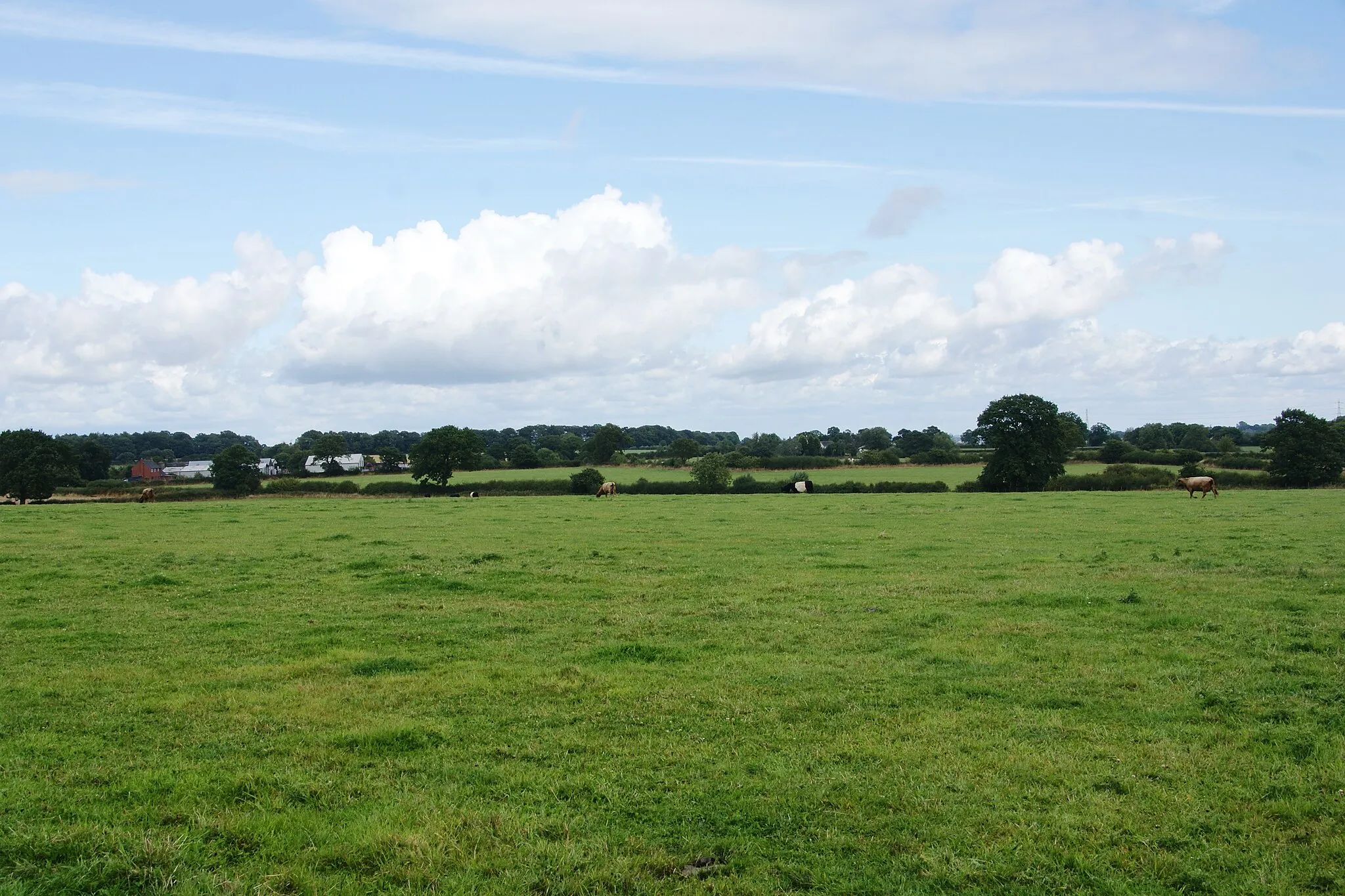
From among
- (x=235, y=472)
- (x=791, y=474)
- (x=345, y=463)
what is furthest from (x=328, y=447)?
(x=791, y=474)

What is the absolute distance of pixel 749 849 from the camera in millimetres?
5996

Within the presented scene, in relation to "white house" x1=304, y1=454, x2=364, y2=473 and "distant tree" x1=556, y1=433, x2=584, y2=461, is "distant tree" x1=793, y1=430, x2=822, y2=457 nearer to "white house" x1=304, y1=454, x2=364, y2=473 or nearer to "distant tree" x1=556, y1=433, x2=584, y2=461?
"distant tree" x1=556, y1=433, x2=584, y2=461

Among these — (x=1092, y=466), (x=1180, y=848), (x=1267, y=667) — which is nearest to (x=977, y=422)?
(x=1092, y=466)

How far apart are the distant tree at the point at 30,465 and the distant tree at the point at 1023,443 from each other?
241 ft

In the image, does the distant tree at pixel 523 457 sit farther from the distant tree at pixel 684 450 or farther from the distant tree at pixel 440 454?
the distant tree at pixel 440 454

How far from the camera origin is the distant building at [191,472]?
8781 centimetres

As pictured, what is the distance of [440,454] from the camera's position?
7738 centimetres

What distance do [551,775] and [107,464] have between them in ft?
371

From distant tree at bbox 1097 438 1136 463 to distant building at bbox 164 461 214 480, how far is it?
85.4m

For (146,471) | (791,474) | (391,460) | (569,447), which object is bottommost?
(791,474)

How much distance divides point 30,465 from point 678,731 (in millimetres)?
77255

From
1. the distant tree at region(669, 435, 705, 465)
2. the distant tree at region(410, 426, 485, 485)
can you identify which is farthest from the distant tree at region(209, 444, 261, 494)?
the distant tree at region(669, 435, 705, 465)

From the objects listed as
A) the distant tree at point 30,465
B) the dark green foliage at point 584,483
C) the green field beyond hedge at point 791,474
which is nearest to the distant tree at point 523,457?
the green field beyond hedge at point 791,474

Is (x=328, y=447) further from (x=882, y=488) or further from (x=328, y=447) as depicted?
(x=882, y=488)
